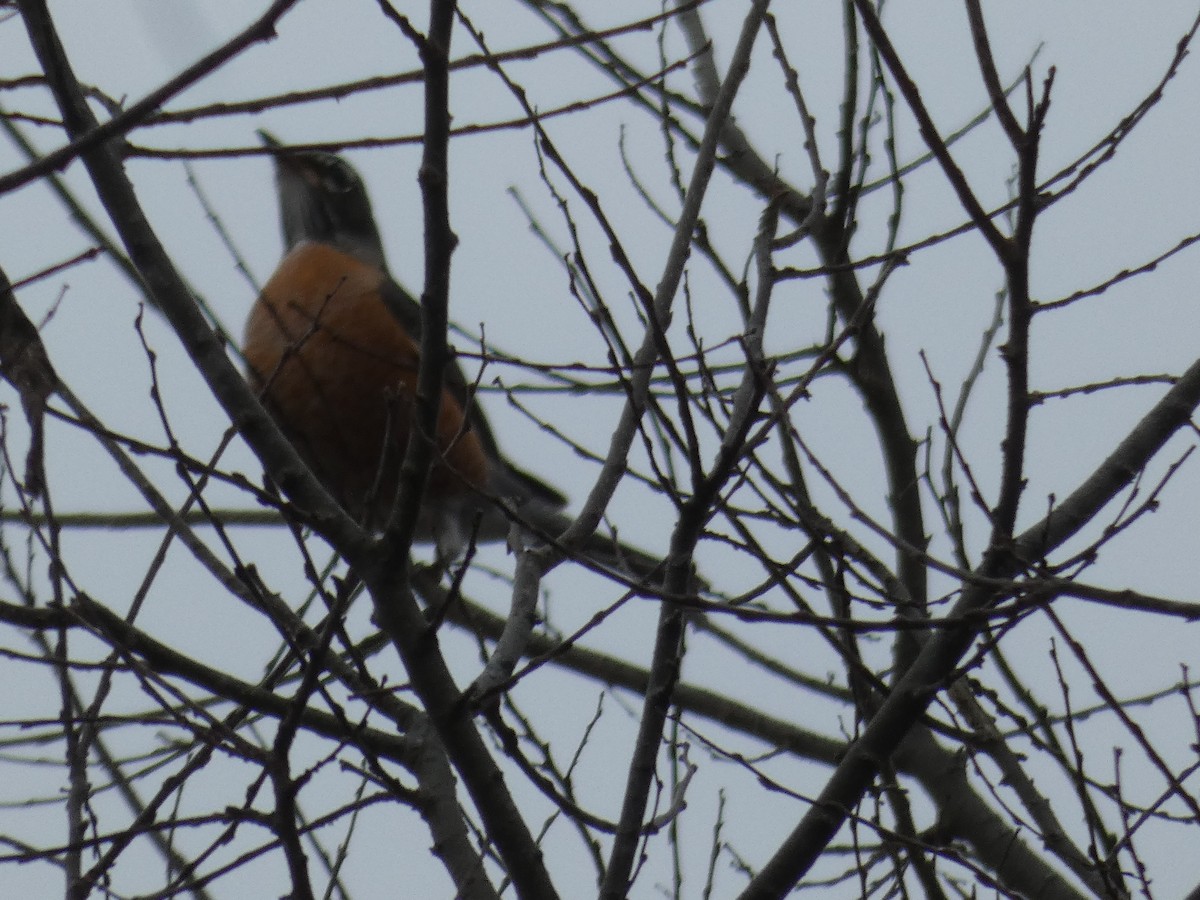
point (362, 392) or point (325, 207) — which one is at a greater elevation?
point (325, 207)

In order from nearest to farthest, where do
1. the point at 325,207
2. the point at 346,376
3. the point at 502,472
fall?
1. the point at 346,376
2. the point at 502,472
3. the point at 325,207

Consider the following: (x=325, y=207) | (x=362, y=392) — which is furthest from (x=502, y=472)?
(x=325, y=207)

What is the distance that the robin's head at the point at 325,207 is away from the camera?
21.1ft

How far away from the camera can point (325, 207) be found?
651 cm

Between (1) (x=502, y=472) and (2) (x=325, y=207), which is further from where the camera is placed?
(2) (x=325, y=207)

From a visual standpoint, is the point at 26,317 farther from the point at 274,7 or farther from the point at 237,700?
the point at 274,7

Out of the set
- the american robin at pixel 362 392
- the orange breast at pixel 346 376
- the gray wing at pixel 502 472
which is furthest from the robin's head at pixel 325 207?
the orange breast at pixel 346 376

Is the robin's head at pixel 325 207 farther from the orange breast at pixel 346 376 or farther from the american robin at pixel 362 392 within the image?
the orange breast at pixel 346 376

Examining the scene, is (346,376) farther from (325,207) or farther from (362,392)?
(325,207)

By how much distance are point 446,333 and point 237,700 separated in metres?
0.92

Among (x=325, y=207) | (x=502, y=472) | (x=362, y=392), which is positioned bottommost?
(x=362, y=392)

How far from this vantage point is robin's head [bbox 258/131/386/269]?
6.45 metres

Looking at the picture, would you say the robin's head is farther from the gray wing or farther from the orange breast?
the orange breast

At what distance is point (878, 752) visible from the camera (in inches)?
106
